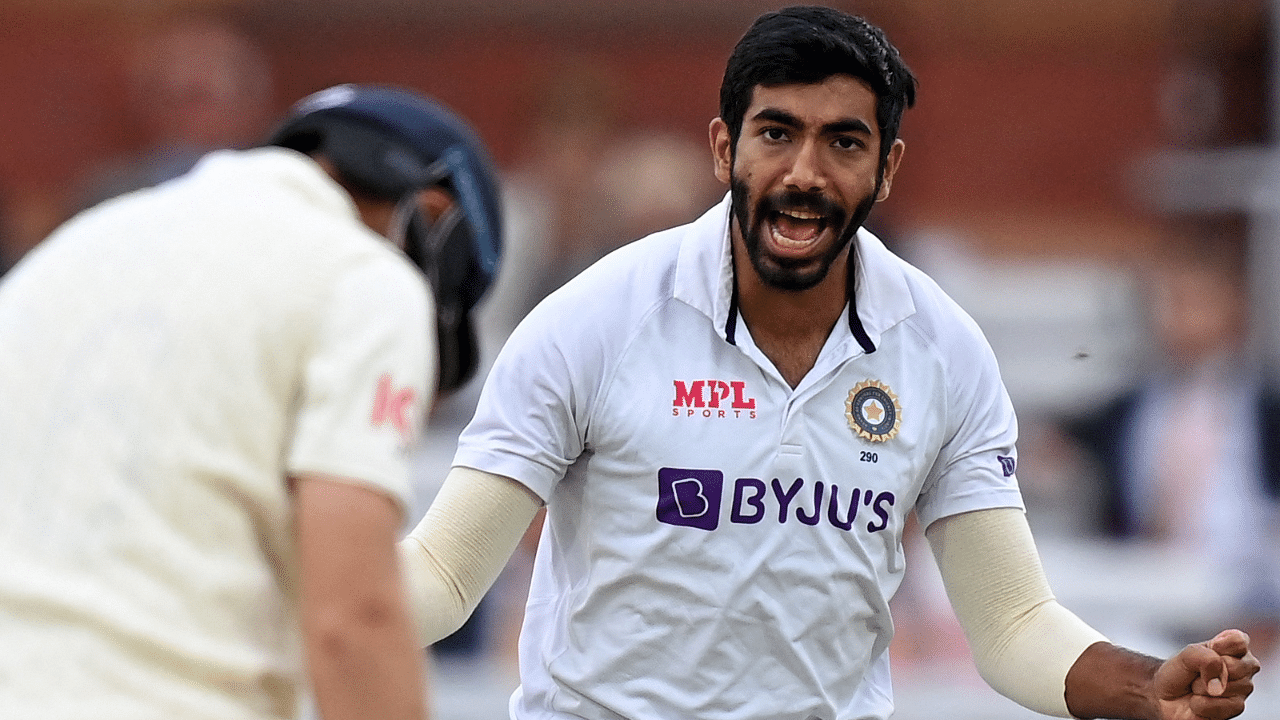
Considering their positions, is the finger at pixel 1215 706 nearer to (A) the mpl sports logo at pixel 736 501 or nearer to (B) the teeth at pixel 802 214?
(A) the mpl sports logo at pixel 736 501

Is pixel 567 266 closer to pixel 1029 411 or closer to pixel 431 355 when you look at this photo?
pixel 1029 411

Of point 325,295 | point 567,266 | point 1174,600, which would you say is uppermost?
point 325,295

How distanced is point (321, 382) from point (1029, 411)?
6.37 metres

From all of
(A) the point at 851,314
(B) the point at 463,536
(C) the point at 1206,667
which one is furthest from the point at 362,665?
(C) the point at 1206,667

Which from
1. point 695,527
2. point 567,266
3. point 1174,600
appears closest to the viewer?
point 695,527

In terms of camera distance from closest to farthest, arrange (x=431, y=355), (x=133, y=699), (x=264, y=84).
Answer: (x=133, y=699)
(x=431, y=355)
(x=264, y=84)

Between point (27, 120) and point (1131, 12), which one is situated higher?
point (1131, 12)

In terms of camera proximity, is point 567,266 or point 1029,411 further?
point 1029,411

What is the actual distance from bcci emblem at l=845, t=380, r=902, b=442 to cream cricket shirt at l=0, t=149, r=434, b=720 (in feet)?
4.47

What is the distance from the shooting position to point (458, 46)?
9.91 metres

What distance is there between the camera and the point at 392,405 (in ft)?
8.18

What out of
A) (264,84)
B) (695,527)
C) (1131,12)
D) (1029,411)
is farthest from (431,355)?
(1131,12)

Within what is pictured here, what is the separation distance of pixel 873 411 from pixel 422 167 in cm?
128

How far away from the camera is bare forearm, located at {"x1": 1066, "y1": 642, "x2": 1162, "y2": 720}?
Answer: 3.65 meters
